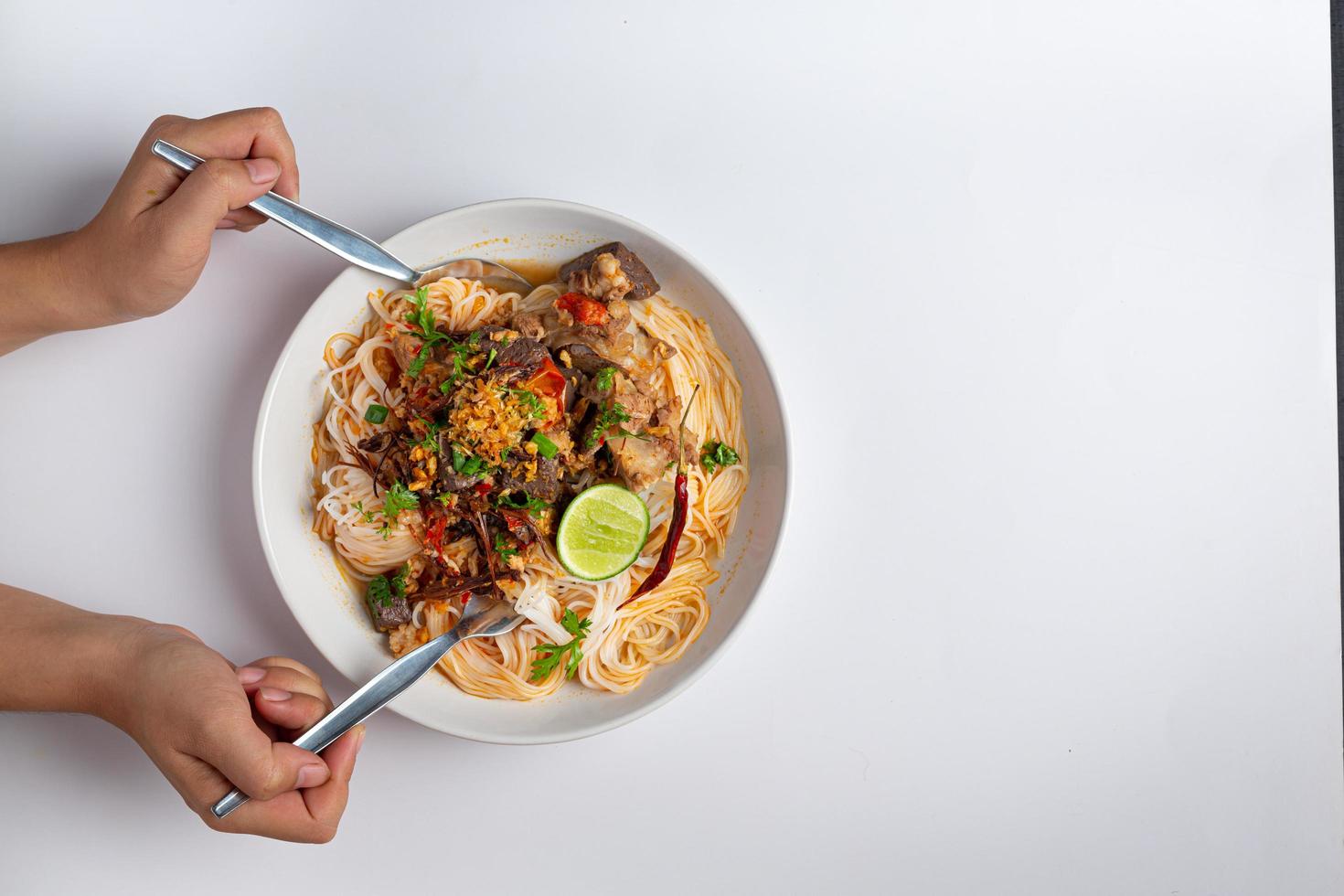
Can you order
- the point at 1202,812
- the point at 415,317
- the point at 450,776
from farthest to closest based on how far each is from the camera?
1. the point at 1202,812
2. the point at 450,776
3. the point at 415,317

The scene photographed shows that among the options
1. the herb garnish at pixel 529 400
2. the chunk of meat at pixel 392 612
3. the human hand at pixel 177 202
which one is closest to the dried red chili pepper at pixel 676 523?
the herb garnish at pixel 529 400

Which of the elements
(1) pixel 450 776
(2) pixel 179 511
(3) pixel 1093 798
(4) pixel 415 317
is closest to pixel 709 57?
(4) pixel 415 317

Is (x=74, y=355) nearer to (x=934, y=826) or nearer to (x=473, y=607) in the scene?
(x=473, y=607)

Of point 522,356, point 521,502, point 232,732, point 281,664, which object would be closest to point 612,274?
point 522,356

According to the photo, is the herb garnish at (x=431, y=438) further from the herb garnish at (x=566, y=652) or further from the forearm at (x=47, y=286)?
the forearm at (x=47, y=286)

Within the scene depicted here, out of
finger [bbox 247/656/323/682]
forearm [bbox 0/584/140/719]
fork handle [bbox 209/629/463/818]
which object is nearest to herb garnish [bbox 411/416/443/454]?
fork handle [bbox 209/629/463/818]

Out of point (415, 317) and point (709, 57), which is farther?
point (709, 57)
